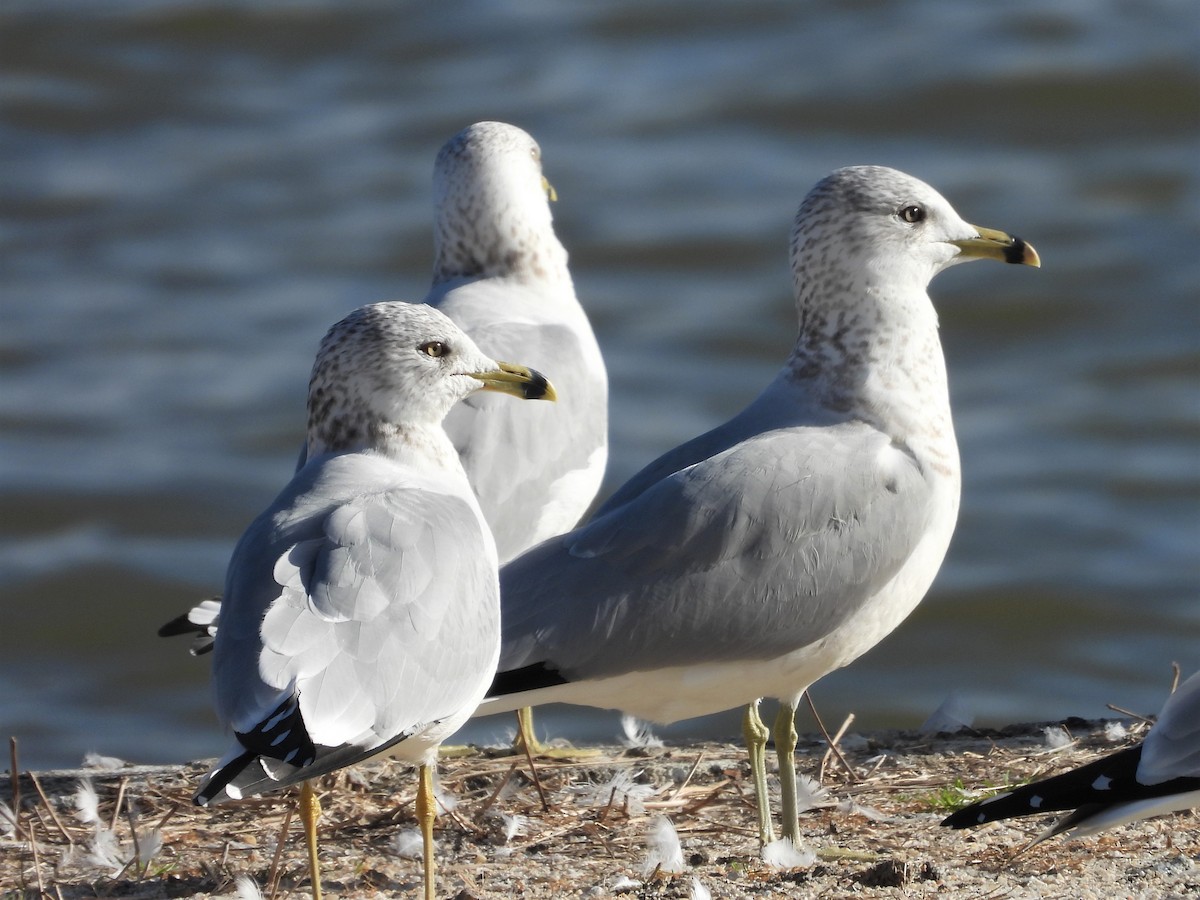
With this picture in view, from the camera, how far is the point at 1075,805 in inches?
152

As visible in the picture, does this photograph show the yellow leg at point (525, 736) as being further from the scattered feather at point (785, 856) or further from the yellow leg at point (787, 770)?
the scattered feather at point (785, 856)

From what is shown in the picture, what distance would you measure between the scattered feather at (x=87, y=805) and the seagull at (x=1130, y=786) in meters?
2.16

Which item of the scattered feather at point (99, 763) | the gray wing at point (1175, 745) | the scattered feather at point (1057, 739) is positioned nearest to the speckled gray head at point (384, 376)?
the scattered feather at point (99, 763)

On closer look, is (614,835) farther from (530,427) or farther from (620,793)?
(530,427)

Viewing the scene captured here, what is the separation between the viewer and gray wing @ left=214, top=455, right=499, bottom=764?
3.60 m

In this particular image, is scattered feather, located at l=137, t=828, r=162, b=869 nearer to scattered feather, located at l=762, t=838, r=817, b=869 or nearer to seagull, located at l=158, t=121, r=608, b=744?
seagull, located at l=158, t=121, r=608, b=744

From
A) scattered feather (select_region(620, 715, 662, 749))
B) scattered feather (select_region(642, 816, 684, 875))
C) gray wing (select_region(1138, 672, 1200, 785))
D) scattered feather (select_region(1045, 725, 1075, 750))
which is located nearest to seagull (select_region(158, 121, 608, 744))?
scattered feather (select_region(620, 715, 662, 749))

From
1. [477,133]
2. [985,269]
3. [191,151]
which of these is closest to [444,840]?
[477,133]

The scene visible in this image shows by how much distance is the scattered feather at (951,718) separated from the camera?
18.6ft

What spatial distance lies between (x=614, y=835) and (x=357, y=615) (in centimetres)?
115

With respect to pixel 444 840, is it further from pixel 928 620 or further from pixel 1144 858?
pixel 928 620

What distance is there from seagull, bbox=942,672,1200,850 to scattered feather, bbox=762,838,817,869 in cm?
51

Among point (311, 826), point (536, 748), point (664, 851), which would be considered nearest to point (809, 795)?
point (664, 851)

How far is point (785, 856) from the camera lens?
439 centimetres
